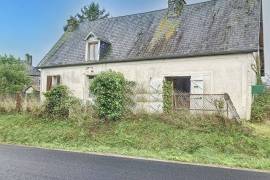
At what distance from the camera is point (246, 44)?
1841 centimetres

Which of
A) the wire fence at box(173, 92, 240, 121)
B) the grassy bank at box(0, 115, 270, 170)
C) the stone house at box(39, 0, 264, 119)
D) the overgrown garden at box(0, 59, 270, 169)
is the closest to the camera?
the grassy bank at box(0, 115, 270, 170)

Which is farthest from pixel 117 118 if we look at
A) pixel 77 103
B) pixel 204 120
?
pixel 204 120

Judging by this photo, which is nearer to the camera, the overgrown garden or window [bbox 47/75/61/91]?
the overgrown garden

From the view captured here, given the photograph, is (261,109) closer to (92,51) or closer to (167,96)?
(167,96)

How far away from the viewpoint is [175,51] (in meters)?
20.7

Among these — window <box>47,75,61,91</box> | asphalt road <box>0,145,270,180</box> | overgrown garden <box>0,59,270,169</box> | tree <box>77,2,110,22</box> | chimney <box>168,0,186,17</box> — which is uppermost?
tree <box>77,2,110,22</box>

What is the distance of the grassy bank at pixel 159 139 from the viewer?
471 inches

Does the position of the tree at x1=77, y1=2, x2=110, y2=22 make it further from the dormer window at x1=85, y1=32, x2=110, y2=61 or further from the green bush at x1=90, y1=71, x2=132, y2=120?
the green bush at x1=90, y1=71, x2=132, y2=120

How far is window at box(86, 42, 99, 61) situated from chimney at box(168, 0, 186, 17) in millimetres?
5288

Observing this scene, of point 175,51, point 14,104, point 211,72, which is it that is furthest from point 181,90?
point 14,104

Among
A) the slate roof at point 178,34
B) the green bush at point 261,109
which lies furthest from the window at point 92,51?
the green bush at point 261,109

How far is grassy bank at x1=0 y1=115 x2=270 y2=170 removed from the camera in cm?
1195

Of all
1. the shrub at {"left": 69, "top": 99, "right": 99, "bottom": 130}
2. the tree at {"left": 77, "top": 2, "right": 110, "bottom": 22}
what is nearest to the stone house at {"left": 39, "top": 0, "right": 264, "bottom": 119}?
the shrub at {"left": 69, "top": 99, "right": 99, "bottom": 130}

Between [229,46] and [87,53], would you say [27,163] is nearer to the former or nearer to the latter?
[229,46]
